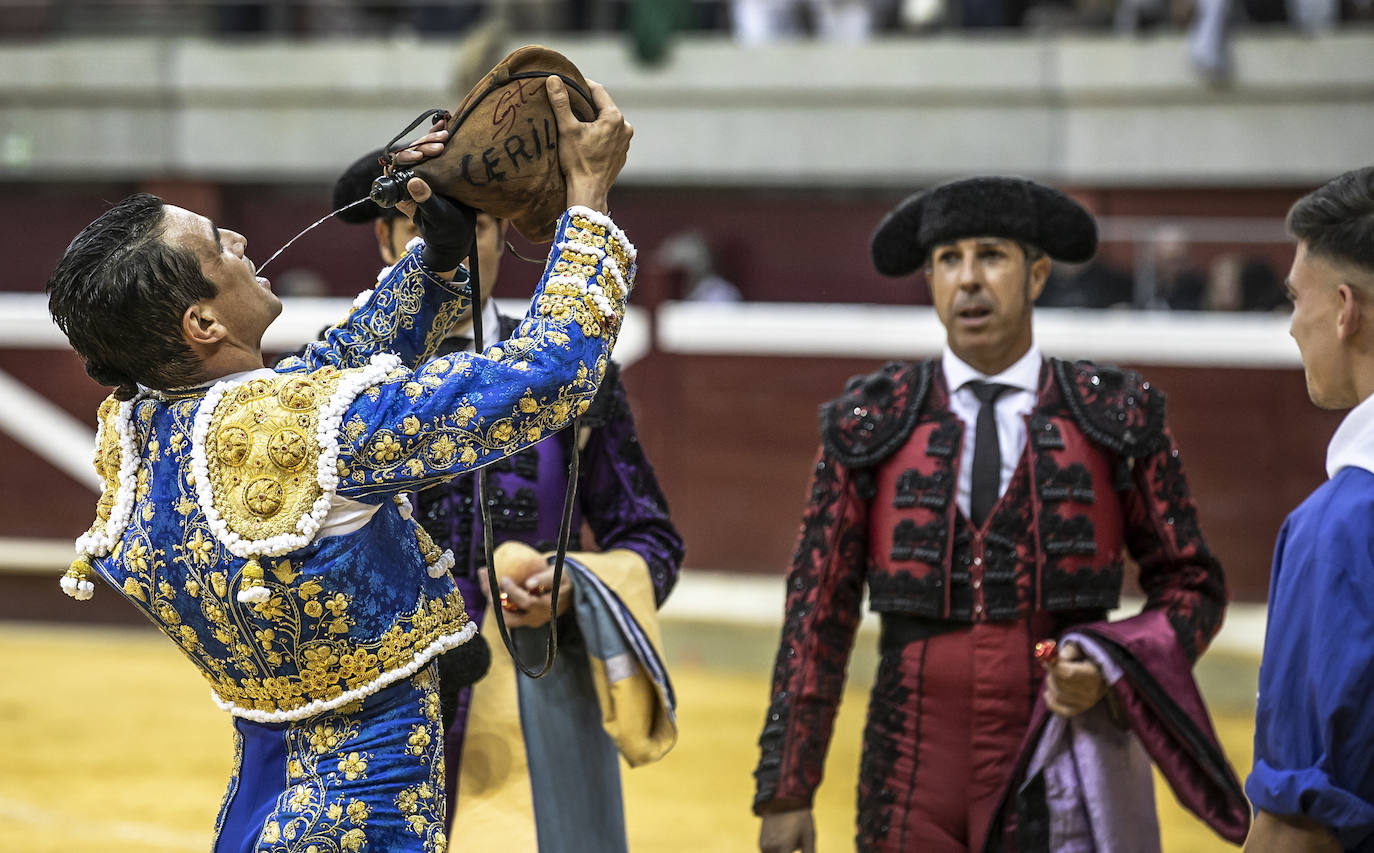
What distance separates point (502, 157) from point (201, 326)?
0.41 meters

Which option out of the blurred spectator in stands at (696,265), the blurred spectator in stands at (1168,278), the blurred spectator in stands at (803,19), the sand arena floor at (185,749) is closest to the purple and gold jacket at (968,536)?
the sand arena floor at (185,749)

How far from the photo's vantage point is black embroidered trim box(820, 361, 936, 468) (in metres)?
2.83

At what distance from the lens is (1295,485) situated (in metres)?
7.42

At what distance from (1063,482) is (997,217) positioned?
1.58 ft

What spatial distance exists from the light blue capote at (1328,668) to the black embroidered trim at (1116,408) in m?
0.93

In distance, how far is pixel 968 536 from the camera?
2.76 meters

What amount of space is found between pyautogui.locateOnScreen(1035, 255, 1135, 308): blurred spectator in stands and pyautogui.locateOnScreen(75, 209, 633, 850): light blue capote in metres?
6.78

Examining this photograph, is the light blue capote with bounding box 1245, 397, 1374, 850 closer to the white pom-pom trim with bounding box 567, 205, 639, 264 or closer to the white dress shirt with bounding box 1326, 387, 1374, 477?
the white dress shirt with bounding box 1326, 387, 1374, 477

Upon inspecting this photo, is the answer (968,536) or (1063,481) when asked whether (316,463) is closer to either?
(968,536)

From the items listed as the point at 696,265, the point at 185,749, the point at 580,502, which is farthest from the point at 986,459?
the point at 696,265

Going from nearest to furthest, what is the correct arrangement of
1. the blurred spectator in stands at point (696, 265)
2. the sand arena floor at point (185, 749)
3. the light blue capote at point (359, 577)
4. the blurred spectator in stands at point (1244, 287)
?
the light blue capote at point (359, 577)
the sand arena floor at point (185, 749)
the blurred spectator in stands at point (1244, 287)
the blurred spectator in stands at point (696, 265)

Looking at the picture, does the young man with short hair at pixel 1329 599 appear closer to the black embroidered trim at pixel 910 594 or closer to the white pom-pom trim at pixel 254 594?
the black embroidered trim at pixel 910 594

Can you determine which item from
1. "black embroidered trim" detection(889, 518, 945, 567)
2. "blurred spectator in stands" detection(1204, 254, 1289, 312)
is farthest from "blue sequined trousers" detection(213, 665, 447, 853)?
"blurred spectator in stands" detection(1204, 254, 1289, 312)

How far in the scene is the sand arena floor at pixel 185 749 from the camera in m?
5.06
